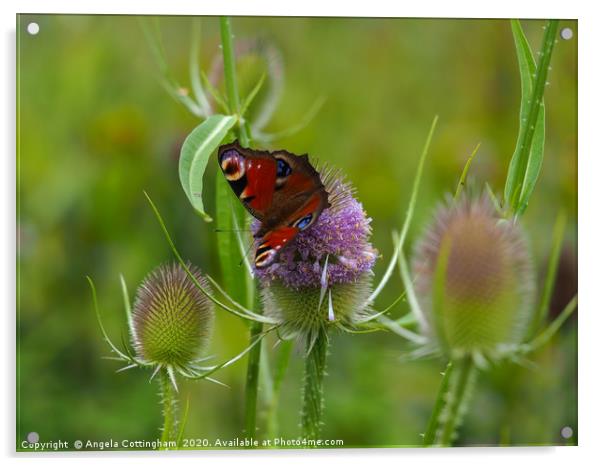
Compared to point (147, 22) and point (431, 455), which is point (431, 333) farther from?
point (147, 22)

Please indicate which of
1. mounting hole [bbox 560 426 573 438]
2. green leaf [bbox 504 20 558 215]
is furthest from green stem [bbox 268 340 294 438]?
mounting hole [bbox 560 426 573 438]

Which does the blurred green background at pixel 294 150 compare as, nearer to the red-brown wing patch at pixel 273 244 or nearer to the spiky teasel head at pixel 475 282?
the red-brown wing patch at pixel 273 244

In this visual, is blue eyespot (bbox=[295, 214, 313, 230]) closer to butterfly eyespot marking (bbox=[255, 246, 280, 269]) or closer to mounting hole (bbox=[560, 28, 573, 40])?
butterfly eyespot marking (bbox=[255, 246, 280, 269])

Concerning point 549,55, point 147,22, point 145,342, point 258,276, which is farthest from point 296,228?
point 147,22

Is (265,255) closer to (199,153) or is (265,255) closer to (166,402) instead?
(199,153)

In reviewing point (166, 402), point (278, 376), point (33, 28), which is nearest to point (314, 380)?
point (278, 376)
